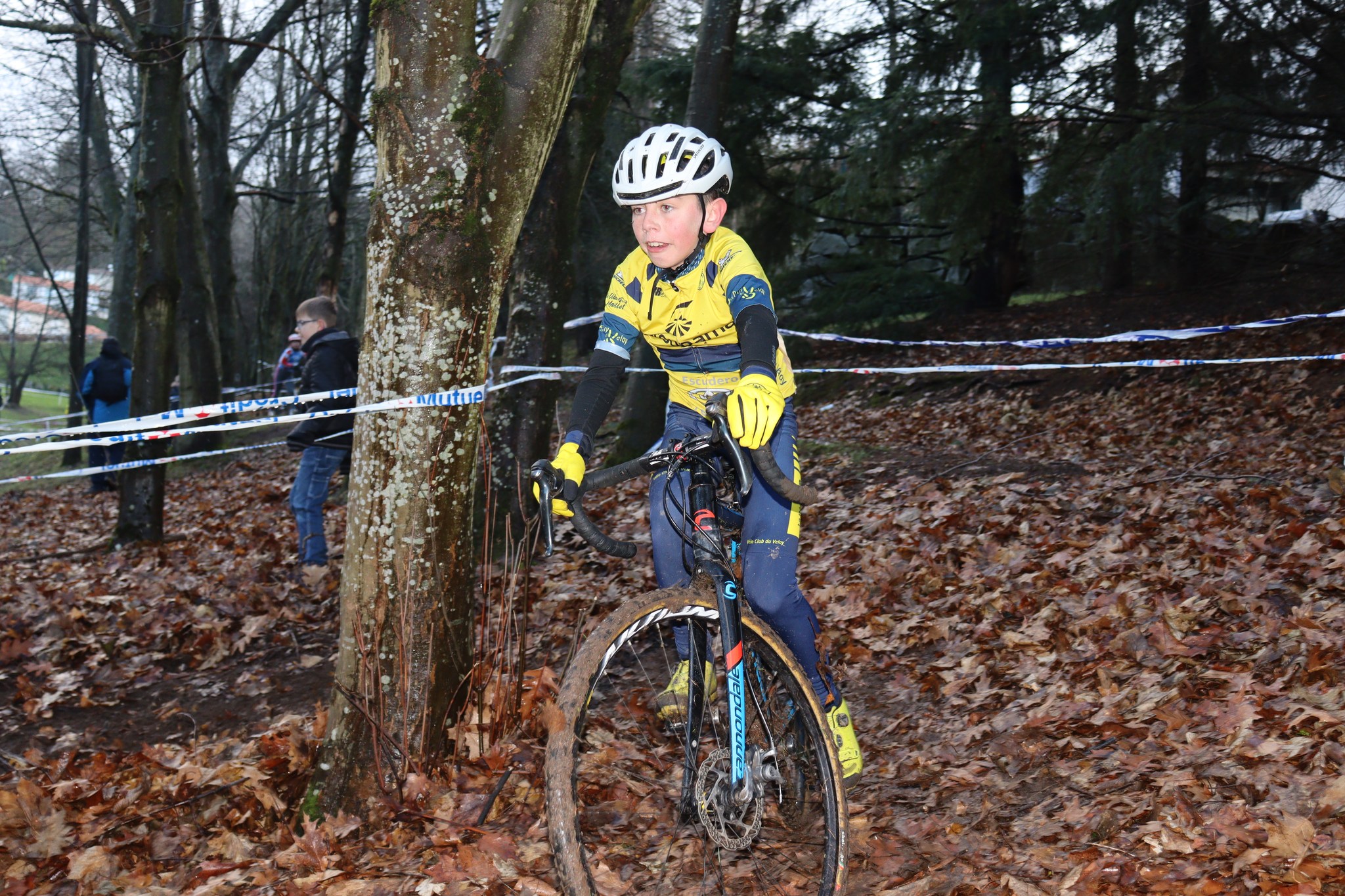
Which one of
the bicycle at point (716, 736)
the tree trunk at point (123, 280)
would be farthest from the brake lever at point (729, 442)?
the tree trunk at point (123, 280)

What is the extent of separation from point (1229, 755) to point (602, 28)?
22.0 ft

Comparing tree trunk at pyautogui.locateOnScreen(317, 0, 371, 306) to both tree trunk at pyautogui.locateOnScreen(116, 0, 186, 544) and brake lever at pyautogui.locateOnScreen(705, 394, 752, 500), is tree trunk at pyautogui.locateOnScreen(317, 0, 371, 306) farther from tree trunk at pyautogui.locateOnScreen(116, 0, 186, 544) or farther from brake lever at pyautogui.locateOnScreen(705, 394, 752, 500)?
brake lever at pyautogui.locateOnScreen(705, 394, 752, 500)

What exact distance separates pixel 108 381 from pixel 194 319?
4.97ft

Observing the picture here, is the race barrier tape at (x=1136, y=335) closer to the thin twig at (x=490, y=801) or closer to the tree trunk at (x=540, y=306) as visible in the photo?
the tree trunk at (x=540, y=306)

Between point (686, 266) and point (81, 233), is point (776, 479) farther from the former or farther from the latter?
point (81, 233)

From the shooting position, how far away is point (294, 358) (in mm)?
12398

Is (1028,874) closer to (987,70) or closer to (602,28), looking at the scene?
(602,28)

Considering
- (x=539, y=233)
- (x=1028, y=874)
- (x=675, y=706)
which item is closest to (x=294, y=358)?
(x=539, y=233)

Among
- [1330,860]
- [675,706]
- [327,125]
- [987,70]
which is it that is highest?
[327,125]

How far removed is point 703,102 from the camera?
33.8 ft

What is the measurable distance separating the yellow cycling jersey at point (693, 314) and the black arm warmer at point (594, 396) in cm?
5

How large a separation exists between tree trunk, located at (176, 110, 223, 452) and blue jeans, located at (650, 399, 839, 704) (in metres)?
12.1

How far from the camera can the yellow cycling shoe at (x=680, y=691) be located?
10.9 feet

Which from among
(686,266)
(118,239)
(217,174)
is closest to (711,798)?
(686,266)
